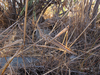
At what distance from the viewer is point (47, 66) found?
0.75 m

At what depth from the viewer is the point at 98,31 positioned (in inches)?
45.0

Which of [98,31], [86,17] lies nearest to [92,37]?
[98,31]

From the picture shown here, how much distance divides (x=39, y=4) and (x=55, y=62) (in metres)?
1.50

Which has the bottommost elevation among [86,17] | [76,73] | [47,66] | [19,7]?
[76,73]

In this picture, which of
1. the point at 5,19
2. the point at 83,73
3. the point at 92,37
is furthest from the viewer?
the point at 5,19

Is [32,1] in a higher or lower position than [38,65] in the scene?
higher

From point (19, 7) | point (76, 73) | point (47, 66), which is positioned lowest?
point (76, 73)

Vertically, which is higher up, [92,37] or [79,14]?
[79,14]

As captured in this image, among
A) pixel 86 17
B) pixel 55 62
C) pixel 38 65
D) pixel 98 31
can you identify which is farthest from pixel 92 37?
pixel 38 65

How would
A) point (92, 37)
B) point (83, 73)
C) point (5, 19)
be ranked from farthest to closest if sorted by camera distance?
point (5, 19), point (92, 37), point (83, 73)

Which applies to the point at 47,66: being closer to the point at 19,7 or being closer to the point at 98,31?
the point at 98,31

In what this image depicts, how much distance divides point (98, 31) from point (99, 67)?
20.4 inches

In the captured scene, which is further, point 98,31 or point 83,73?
point 98,31

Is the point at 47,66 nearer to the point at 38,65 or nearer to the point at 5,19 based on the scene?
the point at 38,65
